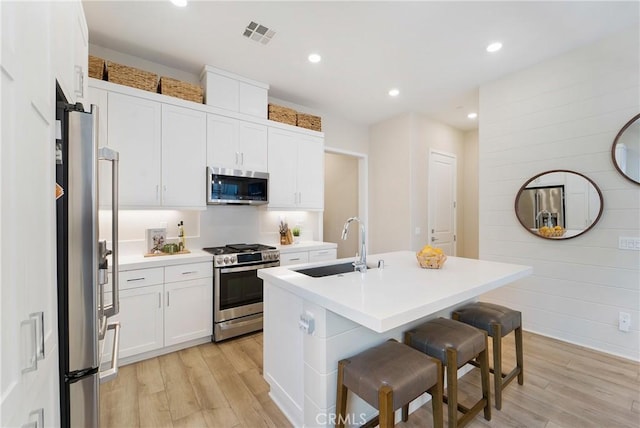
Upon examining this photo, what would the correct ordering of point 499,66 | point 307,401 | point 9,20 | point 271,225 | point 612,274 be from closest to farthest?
1. point 9,20
2. point 307,401
3. point 612,274
4. point 499,66
5. point 271,225

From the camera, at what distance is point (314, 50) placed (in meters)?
2.81

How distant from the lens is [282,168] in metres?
3.67

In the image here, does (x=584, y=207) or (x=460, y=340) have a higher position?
(x=584, y=207)

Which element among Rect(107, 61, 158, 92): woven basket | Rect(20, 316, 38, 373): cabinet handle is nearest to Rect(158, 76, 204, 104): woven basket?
Rect(107, 61, 158, 92): woven basket

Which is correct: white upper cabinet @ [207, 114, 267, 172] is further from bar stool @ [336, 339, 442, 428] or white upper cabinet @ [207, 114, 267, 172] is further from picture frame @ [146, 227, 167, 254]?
bar stool @ [336, 339, 442, 428]

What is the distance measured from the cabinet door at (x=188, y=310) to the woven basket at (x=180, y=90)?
193 cm

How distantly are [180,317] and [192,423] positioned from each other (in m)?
1.11

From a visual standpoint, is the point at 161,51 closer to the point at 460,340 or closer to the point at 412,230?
the point at 460,340

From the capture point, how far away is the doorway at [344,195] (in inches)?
201

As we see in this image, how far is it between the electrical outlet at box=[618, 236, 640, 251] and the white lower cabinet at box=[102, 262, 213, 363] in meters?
3.92

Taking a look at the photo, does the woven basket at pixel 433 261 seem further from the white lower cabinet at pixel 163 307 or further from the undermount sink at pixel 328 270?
the white lower cabinet at pixel 163 307

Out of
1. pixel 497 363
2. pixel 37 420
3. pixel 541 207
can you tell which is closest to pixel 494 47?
pixel 541 207

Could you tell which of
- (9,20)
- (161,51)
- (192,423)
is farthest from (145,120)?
(192,423)

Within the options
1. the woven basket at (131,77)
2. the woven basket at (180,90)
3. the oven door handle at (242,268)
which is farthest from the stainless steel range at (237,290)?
the woven basket at (131,77)
